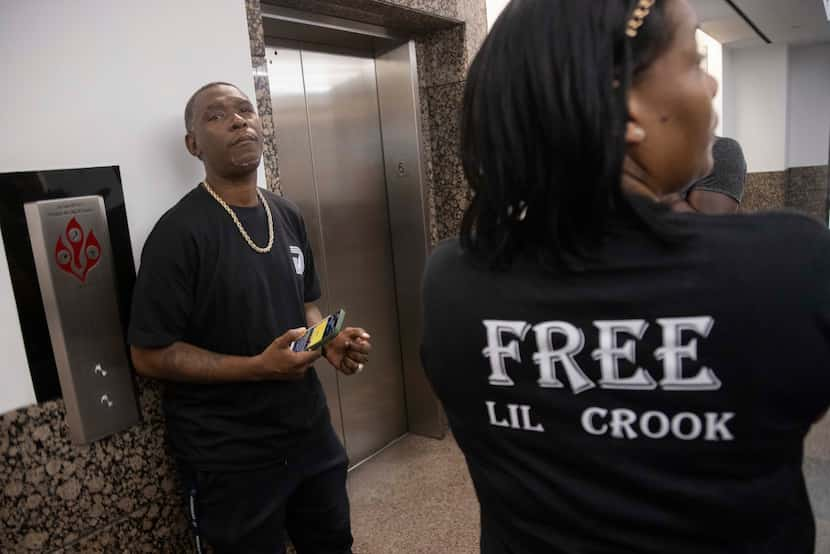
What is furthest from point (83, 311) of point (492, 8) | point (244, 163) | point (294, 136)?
point (492, 8)

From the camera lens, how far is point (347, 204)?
3236 mm

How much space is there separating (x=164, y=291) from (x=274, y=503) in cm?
73

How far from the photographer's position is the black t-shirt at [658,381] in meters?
0.65

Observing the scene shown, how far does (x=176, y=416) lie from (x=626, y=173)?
158 cm

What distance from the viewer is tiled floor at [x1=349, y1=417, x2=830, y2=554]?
2.66 meters

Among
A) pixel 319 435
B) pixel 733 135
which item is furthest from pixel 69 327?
pixel 733 135

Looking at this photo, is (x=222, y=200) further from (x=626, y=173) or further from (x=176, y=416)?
(x=626, y=173)

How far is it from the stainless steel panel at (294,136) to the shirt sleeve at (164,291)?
118cm

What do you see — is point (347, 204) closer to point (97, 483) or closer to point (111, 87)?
point (111, 87)

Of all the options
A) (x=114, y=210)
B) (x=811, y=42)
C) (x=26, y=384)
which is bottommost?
(x=26, y=384)

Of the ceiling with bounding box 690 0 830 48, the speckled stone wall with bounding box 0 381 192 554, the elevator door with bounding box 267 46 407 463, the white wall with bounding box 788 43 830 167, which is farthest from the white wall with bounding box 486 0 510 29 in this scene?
the white wall with bounding box 788 43 830 167

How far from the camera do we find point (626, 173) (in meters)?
0.76

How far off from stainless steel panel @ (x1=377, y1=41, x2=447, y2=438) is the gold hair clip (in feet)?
8.77

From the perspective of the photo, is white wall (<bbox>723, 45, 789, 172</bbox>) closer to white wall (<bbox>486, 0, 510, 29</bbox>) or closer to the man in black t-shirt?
white wall (<bbox>486, 0, 510, 29</bbox>)
